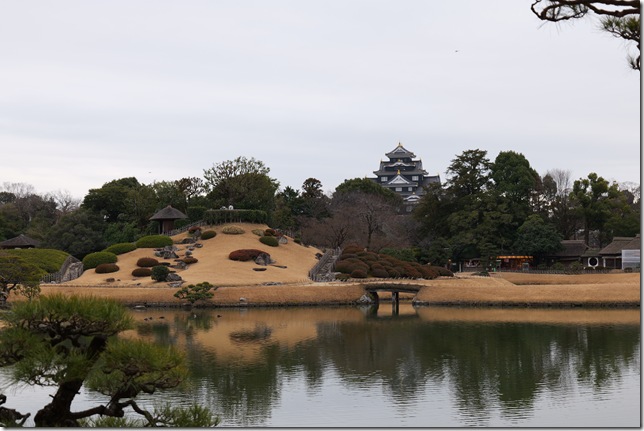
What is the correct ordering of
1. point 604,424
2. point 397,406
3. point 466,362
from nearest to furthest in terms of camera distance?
1. point 604,424
2. point 397,406
3. point 466,362

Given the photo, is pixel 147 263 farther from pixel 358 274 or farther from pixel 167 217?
pixel 358 274

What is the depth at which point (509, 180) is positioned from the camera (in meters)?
66.1

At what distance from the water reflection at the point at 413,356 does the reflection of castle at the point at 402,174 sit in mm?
77610

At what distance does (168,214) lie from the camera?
63125mm

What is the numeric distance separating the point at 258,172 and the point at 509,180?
23.8m

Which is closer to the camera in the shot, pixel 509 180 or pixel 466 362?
pixel 466 362

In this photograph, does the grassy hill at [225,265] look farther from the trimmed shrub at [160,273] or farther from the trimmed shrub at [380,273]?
the trimmed shrub at [380,273]

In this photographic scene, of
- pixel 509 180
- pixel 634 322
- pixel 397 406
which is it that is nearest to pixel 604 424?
pixel 397 406

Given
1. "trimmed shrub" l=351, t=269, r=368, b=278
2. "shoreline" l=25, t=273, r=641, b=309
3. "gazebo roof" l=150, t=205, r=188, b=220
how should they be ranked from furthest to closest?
"gazebo roof" l=150, t=205, r=188, b=220 → "trimmed shrub" l=351, t=269, r=368, b=278 → "shoreline" l=25, t=273, r=641, b=309

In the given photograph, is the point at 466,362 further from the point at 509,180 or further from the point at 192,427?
the point at 509,180

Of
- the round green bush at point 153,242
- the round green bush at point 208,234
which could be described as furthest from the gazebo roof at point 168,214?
the round green bush at point 153,242

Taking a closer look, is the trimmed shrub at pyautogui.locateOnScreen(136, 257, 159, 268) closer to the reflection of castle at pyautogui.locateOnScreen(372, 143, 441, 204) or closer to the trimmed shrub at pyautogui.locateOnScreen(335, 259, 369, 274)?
the trimmed shrub at pyautogui.locateOnScreen(335, 259, 369, 274)

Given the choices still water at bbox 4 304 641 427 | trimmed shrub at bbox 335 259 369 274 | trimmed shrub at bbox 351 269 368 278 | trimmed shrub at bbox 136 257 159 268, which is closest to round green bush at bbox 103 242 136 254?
trimmed shrub at bbox 136 257 159 268

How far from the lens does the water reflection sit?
2095 cm
